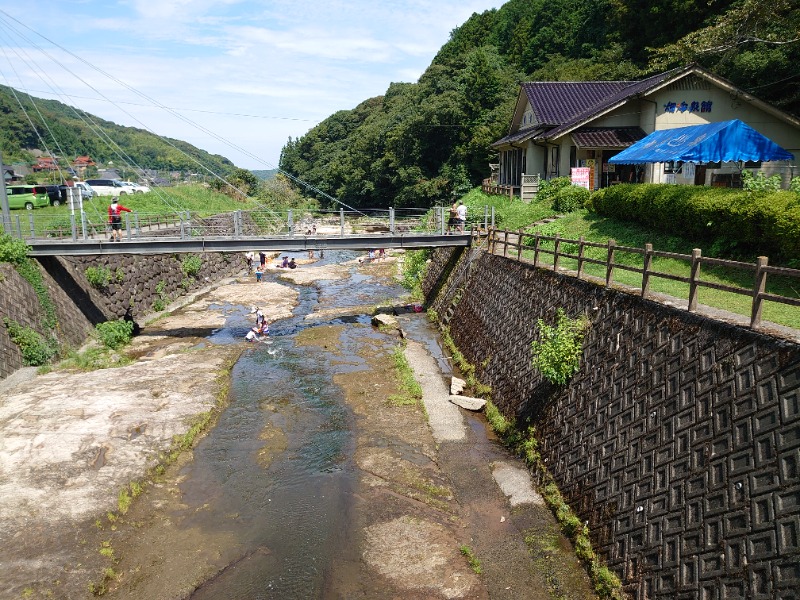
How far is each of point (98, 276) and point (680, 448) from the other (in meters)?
23.6

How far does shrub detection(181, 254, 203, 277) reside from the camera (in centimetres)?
3194

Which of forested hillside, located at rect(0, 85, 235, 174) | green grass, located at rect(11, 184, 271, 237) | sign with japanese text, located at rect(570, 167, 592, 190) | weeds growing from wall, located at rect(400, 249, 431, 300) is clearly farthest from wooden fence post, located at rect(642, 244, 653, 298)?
forested hillside, located at rect(0, 85, 235, 174)

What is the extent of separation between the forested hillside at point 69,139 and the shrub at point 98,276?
33231mm

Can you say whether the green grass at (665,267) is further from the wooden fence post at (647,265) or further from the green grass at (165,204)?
the green grass at (165,204)

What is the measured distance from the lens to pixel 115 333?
71.6 feet

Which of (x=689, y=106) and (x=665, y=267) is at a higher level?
(x=689, y=106)

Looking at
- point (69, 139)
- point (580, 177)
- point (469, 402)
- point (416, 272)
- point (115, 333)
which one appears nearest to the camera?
point (469, 402)

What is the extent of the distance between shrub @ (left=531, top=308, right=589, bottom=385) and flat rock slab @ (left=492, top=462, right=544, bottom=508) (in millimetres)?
2123

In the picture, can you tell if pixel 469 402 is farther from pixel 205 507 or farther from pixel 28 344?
pixel 28 344

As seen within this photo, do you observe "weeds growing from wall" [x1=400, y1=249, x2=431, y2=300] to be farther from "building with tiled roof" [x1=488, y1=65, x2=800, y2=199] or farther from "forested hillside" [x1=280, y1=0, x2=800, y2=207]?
"forested hillside" [x1=280, y1=0, x2=800, y2=207]

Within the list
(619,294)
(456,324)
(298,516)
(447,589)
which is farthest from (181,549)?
(456,324)

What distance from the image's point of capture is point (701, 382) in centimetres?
814

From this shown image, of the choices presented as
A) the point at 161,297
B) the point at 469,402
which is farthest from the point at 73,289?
the point at 469,402

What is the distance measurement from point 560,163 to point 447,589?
2707cm
